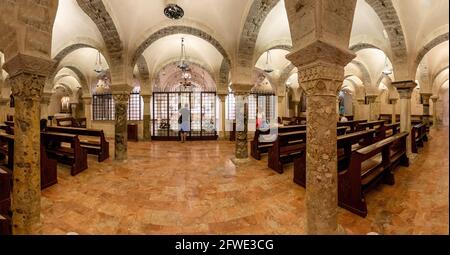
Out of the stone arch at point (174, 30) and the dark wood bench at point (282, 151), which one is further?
the stone arch at point (174, 30)

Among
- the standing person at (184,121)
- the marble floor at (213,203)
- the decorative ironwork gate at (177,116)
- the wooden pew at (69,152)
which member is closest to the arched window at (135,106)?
the decorative ironwork gate at (177,116)

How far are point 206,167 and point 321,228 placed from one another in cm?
443

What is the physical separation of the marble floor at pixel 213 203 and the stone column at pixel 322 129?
2.06 feet

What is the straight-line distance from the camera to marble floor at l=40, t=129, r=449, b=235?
10.8ft

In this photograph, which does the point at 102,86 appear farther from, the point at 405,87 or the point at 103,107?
the point at 405,87

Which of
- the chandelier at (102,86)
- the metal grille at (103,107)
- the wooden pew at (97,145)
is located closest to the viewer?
the wooden pew at (97,145)

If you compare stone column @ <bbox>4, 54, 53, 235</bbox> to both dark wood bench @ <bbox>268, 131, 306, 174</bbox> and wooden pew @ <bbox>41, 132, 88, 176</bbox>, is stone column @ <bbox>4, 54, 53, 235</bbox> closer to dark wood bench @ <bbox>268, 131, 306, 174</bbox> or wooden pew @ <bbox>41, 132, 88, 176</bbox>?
wooden pew @ <bbox>41, 132, 88, 176</bbox>

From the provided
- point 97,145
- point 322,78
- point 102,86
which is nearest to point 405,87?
point 322,78

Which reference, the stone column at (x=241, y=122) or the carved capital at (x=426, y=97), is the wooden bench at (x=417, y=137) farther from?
the stone column at (x=241, y=122)

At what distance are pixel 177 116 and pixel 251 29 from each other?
11.0 metres

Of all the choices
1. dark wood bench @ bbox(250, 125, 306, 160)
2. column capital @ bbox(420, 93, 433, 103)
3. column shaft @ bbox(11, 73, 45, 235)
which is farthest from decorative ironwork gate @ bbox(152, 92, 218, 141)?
column capital @ bbox(420, 93, 433, 103)

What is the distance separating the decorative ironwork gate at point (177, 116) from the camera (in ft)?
45.1
